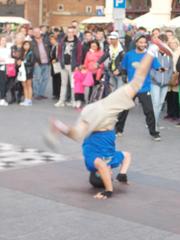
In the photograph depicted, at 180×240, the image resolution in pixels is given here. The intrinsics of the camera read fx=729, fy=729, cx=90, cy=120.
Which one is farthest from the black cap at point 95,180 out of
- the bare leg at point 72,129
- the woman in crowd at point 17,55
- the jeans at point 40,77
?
the jeans at point 40,77

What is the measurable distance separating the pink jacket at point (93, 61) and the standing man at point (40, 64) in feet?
6.17

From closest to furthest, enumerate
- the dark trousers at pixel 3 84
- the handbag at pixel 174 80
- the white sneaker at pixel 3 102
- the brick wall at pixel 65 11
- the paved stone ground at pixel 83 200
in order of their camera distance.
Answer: the paved stone ground at pixel 83 200, the handbag at pixel 174 80, the white sneaker at pixel 3 102, the dark trousers at pixel 3 84, the brick wall at pixel 65 11

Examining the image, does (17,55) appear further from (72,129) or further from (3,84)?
(72,129)

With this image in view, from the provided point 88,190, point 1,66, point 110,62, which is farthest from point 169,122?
point 88,190

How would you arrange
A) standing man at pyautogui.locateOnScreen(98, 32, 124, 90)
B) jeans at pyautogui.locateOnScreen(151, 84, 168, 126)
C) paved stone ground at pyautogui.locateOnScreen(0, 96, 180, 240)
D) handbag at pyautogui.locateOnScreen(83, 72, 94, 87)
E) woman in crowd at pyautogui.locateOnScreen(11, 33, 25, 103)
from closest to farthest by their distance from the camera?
paved stone ground at pyautogui.locateOnScreen(0, 96, 180, 240) < jeans at pyautogui.locateOnScreen(151, 84, 168, 126) < standing man at pyautogui.locateOnScreen(98, 32, 124, 90) < handbag at pyautogui.locateOnScreen(83, 72, 94, 87) < woman in crowd at pyautogui.locateOnScreen(11, 33, 25, 103)

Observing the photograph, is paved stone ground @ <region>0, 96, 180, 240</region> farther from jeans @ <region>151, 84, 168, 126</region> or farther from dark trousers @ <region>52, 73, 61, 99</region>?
dark trousers @ <region>52, 73, 61, 99</region>

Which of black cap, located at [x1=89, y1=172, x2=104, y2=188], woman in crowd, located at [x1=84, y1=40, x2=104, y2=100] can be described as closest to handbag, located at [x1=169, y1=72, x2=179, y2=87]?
woman in crowd, located at [x1=84, y1=40, x2=104, y2=100]

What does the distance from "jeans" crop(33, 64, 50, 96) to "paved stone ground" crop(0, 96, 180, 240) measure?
21.1 feet

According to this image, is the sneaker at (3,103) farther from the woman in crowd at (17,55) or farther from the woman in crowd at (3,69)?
the woman in crowd at (17,55)

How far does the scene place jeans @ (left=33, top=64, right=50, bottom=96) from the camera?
18.8 meters

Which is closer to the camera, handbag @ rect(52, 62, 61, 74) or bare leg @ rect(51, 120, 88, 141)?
bare leg @ rect(51, 120, 88, 141)

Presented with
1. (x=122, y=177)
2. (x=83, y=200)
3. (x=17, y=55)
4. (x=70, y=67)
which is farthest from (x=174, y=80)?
(x=83, y=200)

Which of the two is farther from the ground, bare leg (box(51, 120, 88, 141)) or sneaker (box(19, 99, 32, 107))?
bare leg (box(51, 120, 88, 141))

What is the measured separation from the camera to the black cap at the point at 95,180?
28.6ft
